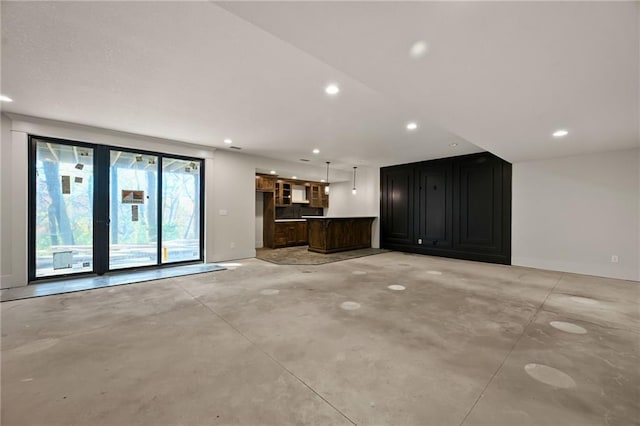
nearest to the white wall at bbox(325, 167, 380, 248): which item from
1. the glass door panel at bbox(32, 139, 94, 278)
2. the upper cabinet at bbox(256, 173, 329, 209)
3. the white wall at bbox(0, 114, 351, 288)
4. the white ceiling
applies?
the upper cabinet at bbox(256, 173, 329, 209)

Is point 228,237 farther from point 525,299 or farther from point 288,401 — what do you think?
point 525,299

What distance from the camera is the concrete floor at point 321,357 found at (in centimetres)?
153

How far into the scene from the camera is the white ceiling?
1632 millimetres

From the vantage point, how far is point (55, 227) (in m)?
4.47

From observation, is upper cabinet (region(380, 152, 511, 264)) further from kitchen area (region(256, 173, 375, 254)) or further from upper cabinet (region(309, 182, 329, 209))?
upper cabinet (region(309, 182, 329, 209))

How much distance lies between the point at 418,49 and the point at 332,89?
1399 mm

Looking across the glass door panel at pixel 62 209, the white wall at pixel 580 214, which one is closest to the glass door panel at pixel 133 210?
the glass door panel at pixel 62 209

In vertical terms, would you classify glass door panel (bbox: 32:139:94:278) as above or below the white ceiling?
below

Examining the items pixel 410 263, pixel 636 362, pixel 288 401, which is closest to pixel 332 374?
pixel 288 401

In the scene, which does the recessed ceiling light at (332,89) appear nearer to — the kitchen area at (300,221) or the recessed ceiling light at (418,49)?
the recessed ceiling light at (418,49)

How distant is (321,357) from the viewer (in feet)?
6.89

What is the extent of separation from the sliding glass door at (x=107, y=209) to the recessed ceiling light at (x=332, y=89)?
4.10 m

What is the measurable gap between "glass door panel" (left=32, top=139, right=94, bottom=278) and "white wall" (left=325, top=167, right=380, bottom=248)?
7165mm

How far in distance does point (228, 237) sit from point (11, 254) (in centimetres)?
344
